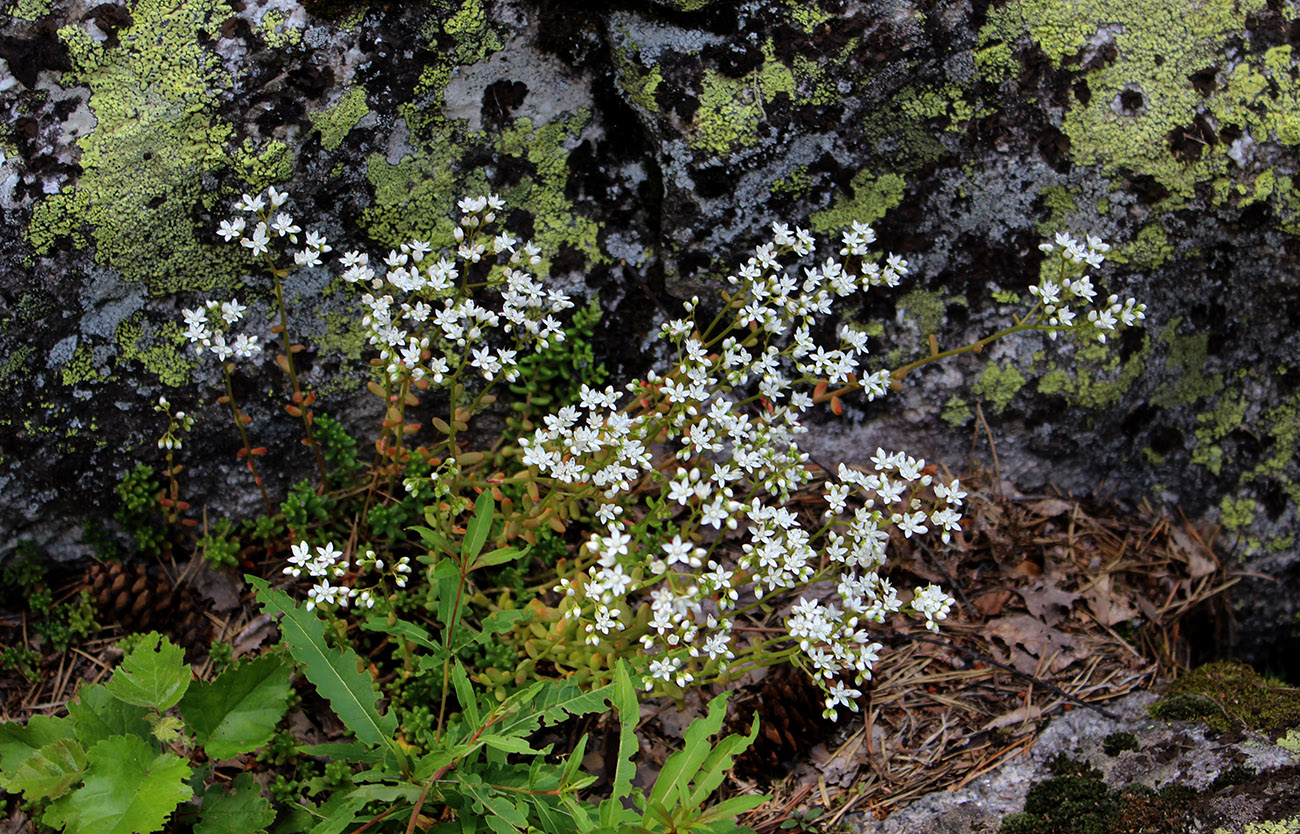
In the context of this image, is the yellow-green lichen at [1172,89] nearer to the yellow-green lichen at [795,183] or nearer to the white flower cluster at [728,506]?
the yellow-green lichen at [795,183]

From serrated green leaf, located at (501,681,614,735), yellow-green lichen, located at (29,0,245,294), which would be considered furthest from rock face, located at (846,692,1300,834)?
yellow-green lichen, located at (29,0,245,294)

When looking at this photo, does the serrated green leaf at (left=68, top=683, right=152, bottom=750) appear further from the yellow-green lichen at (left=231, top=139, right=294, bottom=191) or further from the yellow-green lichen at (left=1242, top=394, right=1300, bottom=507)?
the yellow-green lichen at (left=1242, top=394, right=1300, bottom=507)

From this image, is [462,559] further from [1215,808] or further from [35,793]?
[1215,808]

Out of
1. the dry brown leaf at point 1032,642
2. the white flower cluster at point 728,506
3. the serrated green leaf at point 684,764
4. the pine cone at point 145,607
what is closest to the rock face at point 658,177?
the pine cone at point 145,607

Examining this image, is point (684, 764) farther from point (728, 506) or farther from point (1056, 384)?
point (1056, 384)

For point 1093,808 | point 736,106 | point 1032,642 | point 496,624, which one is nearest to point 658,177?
point 736,106

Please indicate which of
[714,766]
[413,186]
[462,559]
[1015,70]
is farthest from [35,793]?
[1015,70]
